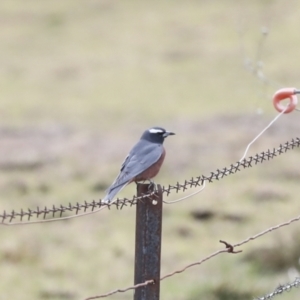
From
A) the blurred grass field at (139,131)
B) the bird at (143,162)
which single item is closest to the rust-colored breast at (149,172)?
the bird at (143,162)

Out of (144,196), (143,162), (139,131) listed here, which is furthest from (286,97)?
(139,131)

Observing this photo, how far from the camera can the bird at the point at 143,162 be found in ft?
14.2

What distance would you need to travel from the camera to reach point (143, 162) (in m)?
4.50

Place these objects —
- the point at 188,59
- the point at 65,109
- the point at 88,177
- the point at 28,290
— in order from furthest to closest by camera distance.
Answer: the point at 188,59, the point at 65,109, the point at 88,177, the point at 28,290

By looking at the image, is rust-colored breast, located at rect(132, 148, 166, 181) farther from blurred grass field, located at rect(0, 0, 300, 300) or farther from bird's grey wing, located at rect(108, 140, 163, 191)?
blurred grass field, located at rect(0, 0, 300, 300)

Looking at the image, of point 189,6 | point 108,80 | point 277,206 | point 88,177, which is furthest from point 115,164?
point 189,6

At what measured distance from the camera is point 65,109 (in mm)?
19094

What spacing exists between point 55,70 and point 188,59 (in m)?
4.00

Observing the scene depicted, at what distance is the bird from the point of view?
14.2 feet

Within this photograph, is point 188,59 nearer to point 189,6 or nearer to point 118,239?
point 189,6

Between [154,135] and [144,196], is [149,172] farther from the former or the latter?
[144,196]

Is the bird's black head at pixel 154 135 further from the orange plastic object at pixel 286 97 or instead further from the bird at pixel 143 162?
the orange plastic object at pixel 286 97

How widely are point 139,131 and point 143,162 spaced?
11.2 m

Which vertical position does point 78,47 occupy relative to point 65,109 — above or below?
above
